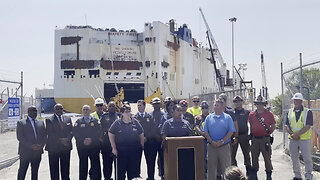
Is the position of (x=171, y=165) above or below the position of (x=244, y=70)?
below

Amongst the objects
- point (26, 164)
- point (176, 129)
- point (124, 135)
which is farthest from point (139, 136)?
point (26, 164)

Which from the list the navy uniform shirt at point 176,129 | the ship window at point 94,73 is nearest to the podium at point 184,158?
the navy uniform shirt at point 176,129

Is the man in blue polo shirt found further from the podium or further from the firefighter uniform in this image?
the firefighter uniform

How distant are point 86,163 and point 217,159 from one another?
2.90m

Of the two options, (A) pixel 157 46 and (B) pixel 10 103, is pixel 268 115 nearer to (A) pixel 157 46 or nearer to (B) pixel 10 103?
(B) pixel 10 103

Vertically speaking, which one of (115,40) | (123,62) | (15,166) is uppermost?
(115,40)

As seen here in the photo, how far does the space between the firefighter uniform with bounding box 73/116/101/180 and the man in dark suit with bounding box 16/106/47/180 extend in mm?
746

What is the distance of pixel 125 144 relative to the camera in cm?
631

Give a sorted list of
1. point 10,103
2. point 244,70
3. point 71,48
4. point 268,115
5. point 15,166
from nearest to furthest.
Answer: point 268,115 → point 15,166 → point 10,103 → point 71,48 → point 244,70

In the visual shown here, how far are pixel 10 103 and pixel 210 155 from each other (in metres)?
7.84

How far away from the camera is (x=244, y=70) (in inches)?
2990

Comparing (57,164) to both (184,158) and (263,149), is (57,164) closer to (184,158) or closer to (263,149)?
(184,158)

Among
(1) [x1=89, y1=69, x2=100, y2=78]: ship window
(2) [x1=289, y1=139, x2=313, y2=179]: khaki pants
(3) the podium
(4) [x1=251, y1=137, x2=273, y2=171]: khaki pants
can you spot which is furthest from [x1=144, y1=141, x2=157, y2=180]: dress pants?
(1) [x1=89, y1=69, x2=100, y2=78]: ship window

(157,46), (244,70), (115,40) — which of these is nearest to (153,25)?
(157,46)
